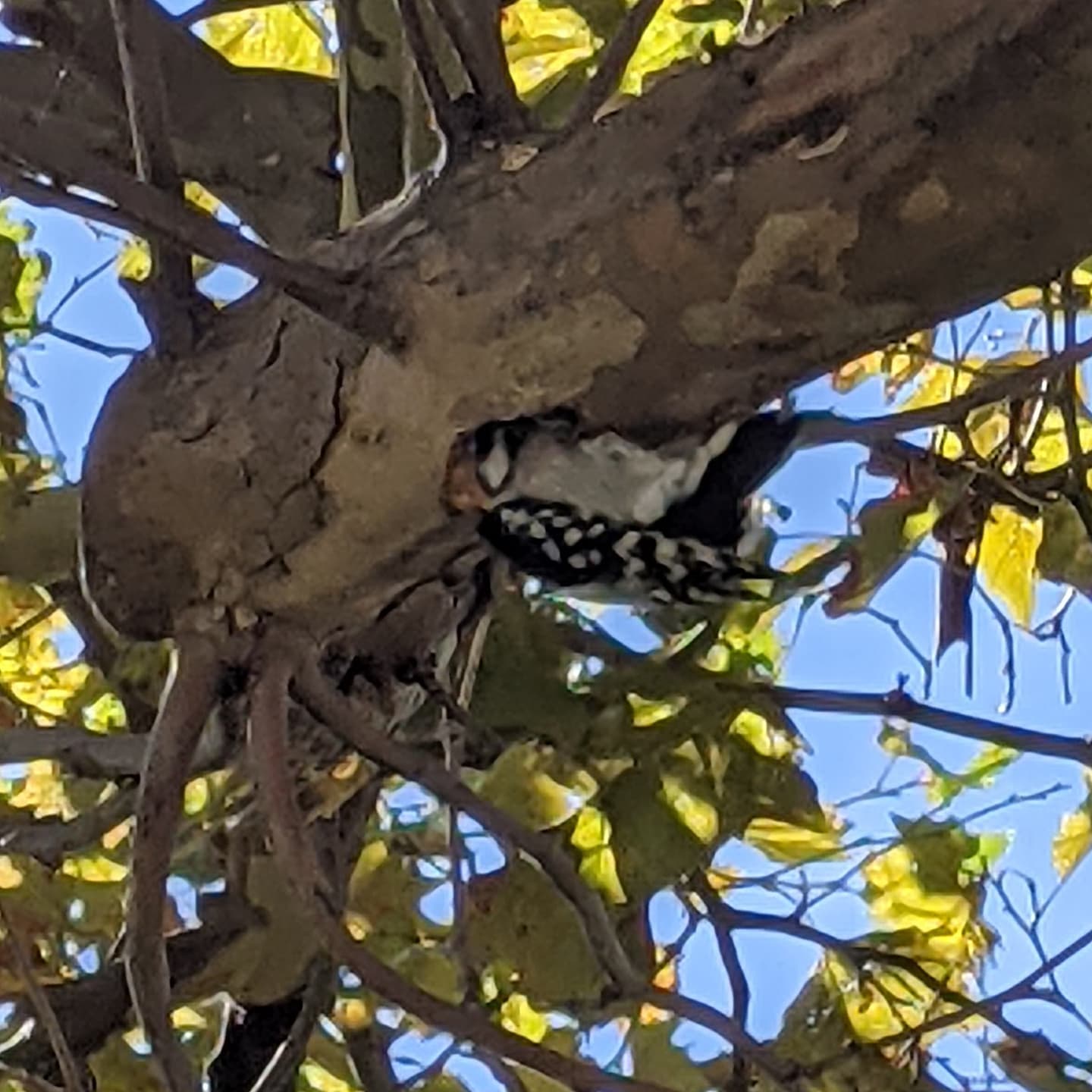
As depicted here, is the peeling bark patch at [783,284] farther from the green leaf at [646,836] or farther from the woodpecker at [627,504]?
the green leaf at [646,836]

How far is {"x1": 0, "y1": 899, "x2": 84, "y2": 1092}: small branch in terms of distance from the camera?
2.04ft

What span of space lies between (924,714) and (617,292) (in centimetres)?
27

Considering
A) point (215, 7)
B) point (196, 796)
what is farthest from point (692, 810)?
point (215, 7)

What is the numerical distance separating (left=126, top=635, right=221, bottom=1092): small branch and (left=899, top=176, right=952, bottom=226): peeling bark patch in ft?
0.79

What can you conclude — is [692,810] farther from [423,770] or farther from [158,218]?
[158,218]

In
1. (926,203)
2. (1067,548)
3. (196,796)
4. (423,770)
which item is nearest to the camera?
(926,203)

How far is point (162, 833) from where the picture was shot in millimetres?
598

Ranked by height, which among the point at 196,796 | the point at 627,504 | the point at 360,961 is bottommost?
the point at 360,961

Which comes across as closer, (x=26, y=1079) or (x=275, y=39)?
(x=26, y=1079)

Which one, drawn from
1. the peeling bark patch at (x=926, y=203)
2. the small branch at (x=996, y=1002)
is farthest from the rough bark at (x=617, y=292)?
the small branch at (x=996, y=1002)

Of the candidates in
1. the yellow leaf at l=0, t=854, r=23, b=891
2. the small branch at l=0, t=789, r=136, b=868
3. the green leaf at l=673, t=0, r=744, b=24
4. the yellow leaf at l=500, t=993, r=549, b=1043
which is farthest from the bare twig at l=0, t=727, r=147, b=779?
the green leaf at l=673, t=0, r=744, b=24

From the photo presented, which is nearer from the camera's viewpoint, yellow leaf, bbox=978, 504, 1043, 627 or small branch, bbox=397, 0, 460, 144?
small branch, bbox=397, 0, 460, 144

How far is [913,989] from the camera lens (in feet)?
2.81

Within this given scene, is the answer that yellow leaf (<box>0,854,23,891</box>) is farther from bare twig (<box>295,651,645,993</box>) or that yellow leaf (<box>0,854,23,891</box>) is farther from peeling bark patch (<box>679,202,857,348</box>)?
peeling bark patch (<box>679,202,857,348</box>)
